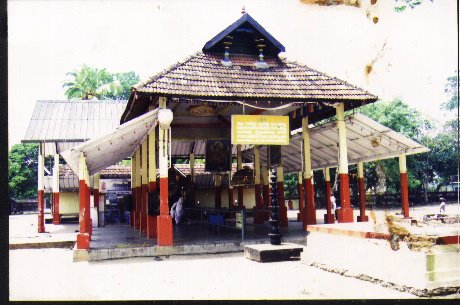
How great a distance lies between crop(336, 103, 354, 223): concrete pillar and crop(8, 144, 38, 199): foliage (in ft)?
116

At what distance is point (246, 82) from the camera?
425 inches

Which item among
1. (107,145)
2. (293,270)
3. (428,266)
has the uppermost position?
(107,145)

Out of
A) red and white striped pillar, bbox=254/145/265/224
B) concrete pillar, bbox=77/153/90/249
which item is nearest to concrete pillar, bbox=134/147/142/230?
red and white striped pillar, bbox=254/145/265/224

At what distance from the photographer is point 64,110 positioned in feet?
60.4

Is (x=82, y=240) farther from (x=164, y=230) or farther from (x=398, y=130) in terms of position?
(x=398, y=130)

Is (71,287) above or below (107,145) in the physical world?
below

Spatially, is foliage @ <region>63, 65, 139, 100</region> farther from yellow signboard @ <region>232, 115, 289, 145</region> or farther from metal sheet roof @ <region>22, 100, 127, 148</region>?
yellow signboard @ <region>232, 115, 289, 145</region>

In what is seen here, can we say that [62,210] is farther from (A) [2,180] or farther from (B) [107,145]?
(A) [2,180]

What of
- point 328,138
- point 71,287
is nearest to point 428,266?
point 71,287

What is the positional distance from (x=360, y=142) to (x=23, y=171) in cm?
3666

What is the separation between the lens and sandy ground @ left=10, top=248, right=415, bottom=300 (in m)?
5.86

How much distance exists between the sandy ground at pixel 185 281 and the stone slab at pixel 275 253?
191 millimetres

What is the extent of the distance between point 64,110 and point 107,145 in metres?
9.75

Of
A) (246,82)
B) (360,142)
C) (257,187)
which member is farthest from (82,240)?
(257,187)
